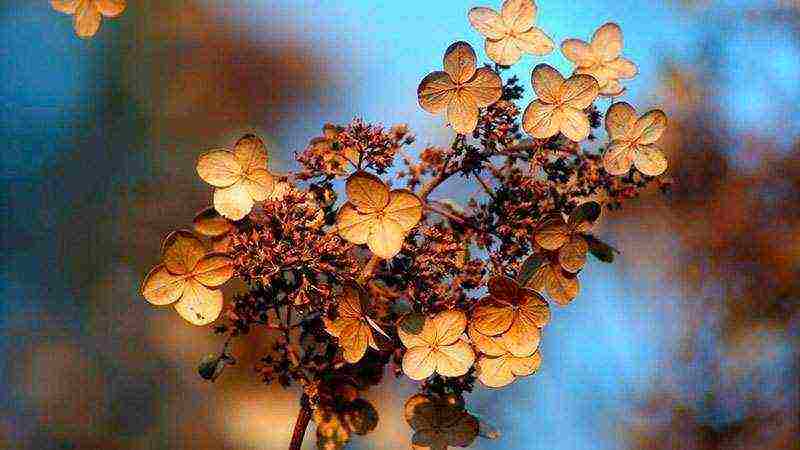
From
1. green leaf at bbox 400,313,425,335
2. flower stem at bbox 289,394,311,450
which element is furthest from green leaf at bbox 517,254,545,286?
flower stem at bbox 289,394,311,450

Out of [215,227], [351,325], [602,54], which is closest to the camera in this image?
[351,325]

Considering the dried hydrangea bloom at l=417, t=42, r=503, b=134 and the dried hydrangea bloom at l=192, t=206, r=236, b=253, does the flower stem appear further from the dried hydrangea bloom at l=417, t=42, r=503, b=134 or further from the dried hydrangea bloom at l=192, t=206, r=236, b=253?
the dried hydrangea bloom at l=417, t=42, r=503, b=134

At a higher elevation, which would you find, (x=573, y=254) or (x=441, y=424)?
(x=573, y=254)

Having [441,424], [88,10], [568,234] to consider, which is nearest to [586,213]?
[568,234]

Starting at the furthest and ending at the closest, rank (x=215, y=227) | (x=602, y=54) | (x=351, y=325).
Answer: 1. (x=602, y=54)
2. (x=215, y=227)
3. (x=351, y=325)

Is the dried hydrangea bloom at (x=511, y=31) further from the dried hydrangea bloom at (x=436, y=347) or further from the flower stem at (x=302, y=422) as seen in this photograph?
the flower stem at (x=302, y=422)

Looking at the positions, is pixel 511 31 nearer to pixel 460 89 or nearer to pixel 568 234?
pixel 460 89
